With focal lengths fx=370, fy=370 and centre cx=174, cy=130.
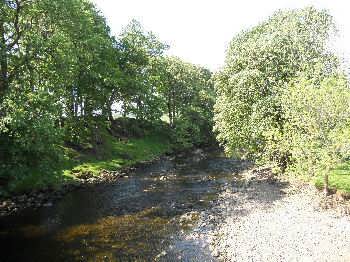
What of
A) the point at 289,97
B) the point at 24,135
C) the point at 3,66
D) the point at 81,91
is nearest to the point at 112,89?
the point at 81,91

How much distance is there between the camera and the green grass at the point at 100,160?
144 feet

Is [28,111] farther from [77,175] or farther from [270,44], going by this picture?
[270,44]

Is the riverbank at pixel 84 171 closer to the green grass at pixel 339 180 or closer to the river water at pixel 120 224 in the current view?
the river water at pixel 120 224

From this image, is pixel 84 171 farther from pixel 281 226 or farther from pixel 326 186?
pixel 326 186

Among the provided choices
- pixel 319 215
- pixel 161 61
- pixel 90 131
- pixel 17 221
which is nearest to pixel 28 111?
pixel 17 221

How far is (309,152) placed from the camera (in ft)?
111

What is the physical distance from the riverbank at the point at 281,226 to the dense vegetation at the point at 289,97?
3049mm

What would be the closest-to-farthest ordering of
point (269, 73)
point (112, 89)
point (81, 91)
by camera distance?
point (269, 73)
point (81, 91)
point (112, 89)

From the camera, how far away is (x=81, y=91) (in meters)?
63.6

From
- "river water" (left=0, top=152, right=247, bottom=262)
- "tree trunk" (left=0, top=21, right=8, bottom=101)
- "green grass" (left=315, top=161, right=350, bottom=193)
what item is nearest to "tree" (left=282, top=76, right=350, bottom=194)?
"green grass" (left=315, top=161, right=350, bottom=193)

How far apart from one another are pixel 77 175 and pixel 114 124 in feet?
109

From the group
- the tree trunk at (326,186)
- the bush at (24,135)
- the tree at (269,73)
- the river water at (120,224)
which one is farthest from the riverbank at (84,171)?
the tree trunk at (326,186)

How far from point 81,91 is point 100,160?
12.3m

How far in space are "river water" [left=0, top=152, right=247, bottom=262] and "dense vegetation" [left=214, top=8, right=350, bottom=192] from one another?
29.0 feet
